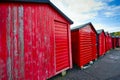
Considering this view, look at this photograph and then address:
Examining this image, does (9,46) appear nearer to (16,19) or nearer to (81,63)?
(16,19)

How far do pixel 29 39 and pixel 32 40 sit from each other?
15 cm

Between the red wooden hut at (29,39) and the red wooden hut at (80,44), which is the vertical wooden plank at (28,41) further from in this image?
the red wooden hut at (80,44)

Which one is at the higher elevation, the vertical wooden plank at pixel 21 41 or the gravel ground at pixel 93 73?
the vertical wooden plank at pixel 21 41

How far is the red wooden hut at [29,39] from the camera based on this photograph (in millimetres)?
3996

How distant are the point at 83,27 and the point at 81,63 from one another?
8.35 feet

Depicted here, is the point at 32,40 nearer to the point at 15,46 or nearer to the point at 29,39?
the point at 29,39

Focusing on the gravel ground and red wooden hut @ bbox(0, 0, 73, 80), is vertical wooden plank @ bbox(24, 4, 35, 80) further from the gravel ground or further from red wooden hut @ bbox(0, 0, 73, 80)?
the gravel ground

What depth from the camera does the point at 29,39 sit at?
465cm

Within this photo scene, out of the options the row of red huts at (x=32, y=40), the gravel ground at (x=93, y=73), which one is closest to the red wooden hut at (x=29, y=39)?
the row of red huts at (x=32, y=40)

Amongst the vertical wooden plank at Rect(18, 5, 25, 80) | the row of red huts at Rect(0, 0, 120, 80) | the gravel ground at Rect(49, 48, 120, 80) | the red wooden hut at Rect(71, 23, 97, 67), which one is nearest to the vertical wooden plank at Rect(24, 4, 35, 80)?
the row of red huts at Rect(0, 0, 120, 80)

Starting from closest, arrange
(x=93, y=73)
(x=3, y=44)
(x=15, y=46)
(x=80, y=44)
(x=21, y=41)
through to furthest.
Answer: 1. (x=3, y=44)
2. (x=15, y=46)
3. (x=21, y=41)
4. (x=93, y=73)
5. (x=80, y=44)

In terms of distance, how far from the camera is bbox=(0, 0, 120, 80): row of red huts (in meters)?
4.01

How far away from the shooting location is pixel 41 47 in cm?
517

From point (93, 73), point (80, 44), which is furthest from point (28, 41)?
point (80, 44)
